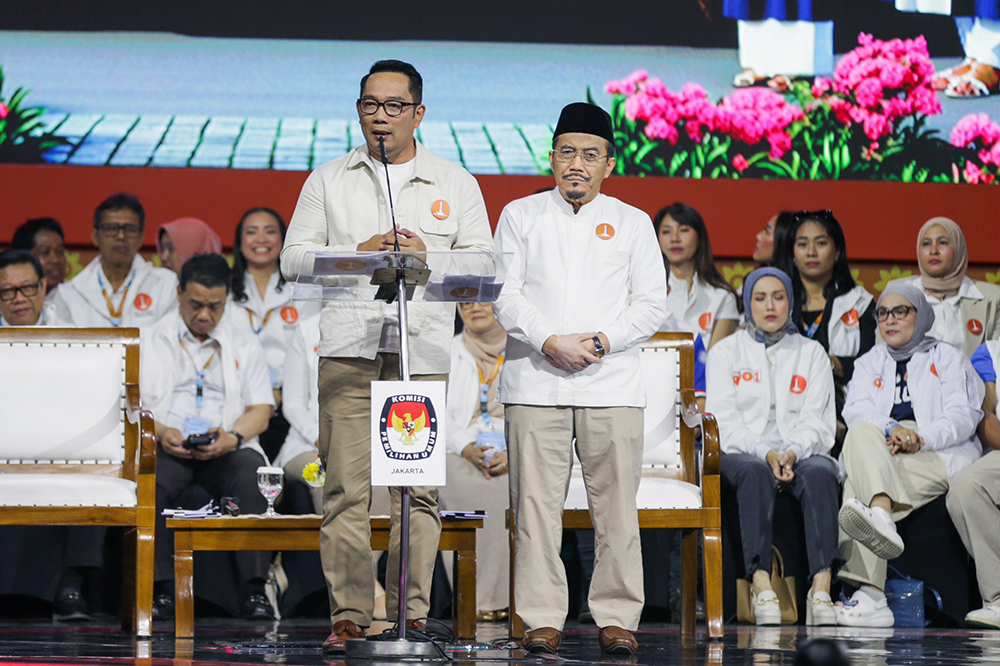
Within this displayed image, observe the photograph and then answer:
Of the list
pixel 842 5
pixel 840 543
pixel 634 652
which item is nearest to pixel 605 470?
pixel 634 652

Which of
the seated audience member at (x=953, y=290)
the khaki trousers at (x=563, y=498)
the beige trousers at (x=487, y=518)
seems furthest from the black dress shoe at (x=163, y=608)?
the seated audience member at (x=953, y=290)

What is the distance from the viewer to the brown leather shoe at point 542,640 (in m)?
3.20

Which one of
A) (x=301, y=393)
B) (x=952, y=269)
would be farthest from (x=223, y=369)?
(x=952, y=269)

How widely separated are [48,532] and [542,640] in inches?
98.5

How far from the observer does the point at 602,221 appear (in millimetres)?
3510

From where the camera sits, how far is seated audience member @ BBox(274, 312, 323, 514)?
5.02m

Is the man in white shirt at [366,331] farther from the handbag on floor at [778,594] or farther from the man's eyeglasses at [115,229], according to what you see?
the man's eyeglasses at [115,229]

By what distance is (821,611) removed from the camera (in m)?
4.55

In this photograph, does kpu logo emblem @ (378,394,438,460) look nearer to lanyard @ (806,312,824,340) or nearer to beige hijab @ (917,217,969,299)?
lanyard @ (806,312,824,340)

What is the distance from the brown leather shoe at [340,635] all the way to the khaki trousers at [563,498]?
0.44 m

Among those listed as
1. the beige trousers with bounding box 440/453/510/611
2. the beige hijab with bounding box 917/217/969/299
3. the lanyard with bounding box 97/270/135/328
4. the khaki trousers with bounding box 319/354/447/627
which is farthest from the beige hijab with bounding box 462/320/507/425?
the beige hijab with bounding box 917/217/969/299

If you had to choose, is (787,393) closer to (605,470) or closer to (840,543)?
(840,543)

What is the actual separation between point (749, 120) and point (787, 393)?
2.05 m

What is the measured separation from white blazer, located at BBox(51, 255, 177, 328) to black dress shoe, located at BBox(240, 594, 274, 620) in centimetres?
147
